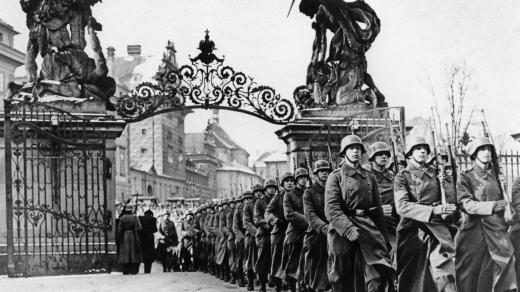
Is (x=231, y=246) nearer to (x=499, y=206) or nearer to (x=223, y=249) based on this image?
(x=223, y=249)

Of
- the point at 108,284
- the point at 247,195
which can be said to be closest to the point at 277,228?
the point at 247,195

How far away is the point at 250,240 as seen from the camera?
14.4 meters

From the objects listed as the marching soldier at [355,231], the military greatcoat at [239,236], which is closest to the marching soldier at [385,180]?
the marching soldier at [355,231]

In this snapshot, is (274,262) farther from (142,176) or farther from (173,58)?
(173,58)

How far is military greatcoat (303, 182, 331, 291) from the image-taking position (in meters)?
10.6

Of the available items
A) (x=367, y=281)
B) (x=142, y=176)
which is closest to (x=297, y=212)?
(x=367, y=281)

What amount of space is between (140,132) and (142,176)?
29.3 ft

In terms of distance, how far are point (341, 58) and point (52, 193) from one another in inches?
278

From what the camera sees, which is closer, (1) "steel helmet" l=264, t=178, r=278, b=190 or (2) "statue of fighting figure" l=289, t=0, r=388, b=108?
(1) "steel helmet" l=264, t=178, r=278, b=190

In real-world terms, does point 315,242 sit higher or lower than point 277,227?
lower

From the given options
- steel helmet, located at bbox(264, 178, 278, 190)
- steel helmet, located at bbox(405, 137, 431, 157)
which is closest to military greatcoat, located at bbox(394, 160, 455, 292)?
steel helmet, located at bbox(405, 137, 431, 157)

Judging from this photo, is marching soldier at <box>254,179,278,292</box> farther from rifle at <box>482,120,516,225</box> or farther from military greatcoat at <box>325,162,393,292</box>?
rifle at <box>482,120,516,225</box>

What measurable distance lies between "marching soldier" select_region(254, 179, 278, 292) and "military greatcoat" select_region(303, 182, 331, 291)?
2.36m

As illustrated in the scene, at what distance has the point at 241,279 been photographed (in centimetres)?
1511
